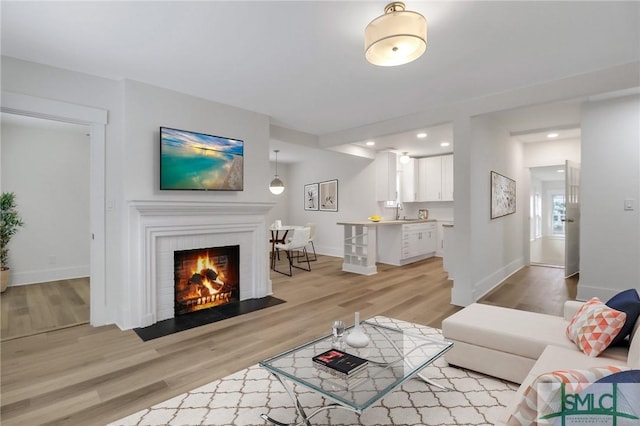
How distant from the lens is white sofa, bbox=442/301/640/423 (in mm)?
1822

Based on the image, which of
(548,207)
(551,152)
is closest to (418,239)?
(551,152)

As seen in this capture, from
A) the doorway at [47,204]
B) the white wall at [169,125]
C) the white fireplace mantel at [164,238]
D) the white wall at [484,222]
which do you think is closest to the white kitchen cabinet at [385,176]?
the white wall at [484,222]

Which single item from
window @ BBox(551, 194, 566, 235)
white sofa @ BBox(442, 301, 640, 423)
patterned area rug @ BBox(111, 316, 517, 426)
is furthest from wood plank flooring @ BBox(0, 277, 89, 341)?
window @ BBox(551, 194, 566, 235)

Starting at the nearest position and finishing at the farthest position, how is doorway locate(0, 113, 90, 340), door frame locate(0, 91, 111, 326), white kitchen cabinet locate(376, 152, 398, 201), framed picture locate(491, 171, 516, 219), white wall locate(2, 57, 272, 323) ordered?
white wall locate(2, 57, 272, 323), door frame locate(0, 91, 111, 326), framed picture locate(491, 171, 516, 219), doorway locate(0, 113, 90, 340), white kitchen cabinet locate(376, 152, 398, 201)

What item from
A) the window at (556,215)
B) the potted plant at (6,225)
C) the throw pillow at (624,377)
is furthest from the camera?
the window at (556,215)

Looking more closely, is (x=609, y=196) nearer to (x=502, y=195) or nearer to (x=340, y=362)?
(x=502, y=195)

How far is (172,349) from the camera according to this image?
2828 millimetres

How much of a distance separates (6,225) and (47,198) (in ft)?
2.36

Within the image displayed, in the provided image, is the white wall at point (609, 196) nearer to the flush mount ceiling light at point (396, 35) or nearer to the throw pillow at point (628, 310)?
the throw pillow at point (628, 310)

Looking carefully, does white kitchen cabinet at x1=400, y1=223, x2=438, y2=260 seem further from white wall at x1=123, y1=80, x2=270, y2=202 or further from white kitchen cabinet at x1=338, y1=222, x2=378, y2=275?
white wall at x1=123, y1=80, x2=270, y2=202

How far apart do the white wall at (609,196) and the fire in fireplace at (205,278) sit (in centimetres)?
449

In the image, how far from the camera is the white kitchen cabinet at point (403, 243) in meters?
6.65

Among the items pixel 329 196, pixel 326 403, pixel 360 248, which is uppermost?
pixel 329 196

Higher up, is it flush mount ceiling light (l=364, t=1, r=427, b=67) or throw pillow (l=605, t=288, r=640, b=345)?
flush mount ceiling light (l=364, t=1, r=427, b=67)
